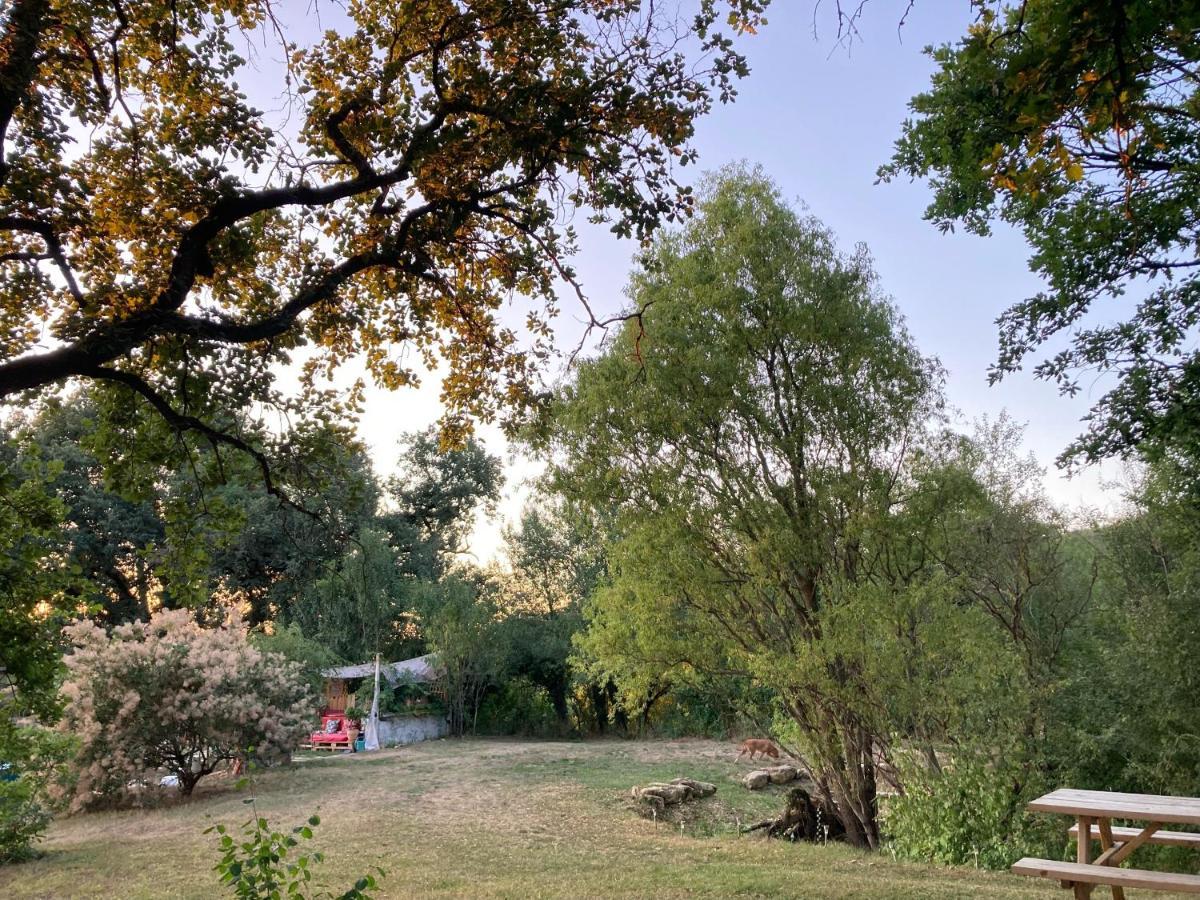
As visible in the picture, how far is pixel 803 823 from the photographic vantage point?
11.8m

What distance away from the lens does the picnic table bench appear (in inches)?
179

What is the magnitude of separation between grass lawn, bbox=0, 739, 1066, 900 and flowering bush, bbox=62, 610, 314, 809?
72 cm

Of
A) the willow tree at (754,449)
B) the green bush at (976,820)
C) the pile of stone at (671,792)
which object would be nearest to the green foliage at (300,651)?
the pile of stone at (671,792)

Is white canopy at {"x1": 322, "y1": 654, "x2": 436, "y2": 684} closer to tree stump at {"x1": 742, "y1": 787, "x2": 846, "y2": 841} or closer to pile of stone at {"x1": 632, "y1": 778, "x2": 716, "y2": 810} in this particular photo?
pile of stone at {"x1": 632, "y1": 778, "x2": 716, "y2": 810}

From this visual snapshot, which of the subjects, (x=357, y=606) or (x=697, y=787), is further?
(x=357, y=606)

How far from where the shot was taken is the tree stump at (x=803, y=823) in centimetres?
1173

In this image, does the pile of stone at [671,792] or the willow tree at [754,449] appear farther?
the pile of stone at [671,792]

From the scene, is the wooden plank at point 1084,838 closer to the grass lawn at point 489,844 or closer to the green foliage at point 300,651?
the grass lawn at point 489,844

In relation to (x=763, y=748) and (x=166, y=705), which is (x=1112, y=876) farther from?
(x=763, y=748)

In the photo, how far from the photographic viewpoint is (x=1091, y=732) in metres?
9.42

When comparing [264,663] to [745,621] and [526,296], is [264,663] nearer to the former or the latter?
[745,621]

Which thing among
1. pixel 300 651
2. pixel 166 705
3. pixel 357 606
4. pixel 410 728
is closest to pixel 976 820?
pixel 166 705

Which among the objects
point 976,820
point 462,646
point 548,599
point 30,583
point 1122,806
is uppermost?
point 548,599

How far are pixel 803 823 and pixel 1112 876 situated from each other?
787 centimetres
